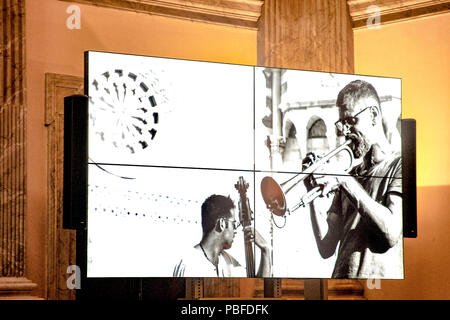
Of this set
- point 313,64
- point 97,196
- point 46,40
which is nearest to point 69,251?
point 97,196

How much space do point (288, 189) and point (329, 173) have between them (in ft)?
1.08

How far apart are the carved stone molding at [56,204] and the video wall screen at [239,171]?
36.8 inches

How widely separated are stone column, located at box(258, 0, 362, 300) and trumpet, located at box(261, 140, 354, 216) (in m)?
1.38

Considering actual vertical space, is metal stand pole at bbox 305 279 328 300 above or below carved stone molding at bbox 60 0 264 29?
below

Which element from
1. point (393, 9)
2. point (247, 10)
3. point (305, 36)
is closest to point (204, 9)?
point (247, 10)

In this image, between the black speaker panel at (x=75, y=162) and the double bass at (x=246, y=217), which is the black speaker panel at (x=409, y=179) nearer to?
the double bass at (x=246, y=217)

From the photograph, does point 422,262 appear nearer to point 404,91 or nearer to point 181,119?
point 404,91

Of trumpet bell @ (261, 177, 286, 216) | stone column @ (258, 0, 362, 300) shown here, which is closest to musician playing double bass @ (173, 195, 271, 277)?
trumpet bell @ (261, 177, 286, 216)

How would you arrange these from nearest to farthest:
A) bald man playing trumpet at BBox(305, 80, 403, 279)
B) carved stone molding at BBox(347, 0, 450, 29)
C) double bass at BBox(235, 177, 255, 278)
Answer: double bass at BBox(235, 177, 255, 278) → bald man playing trumpet at BBox(305, 80, 403, 279) → carved stone molding at BBox(347, 0, 450, 29)

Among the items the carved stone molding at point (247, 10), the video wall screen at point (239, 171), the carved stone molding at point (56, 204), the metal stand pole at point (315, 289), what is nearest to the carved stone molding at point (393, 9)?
the carved stone molding at point (247, 10)

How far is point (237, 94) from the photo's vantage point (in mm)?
5688

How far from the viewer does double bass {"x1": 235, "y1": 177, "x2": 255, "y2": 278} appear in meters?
5.58

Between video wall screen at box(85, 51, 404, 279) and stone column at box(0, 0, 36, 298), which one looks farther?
stone column at box(0, 0, 36, 298)

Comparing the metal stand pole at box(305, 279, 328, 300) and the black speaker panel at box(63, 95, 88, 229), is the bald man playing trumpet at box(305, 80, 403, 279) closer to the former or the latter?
the metal stand pole at box(305, 279, 328, 300)
